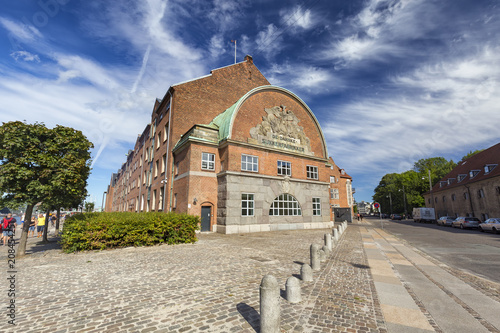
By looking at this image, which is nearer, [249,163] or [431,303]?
[431,303]

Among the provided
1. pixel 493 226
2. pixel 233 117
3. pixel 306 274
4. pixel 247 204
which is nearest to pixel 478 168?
pixel 493 226

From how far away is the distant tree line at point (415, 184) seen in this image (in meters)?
67.9

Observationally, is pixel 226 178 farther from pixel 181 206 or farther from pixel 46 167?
pixel 46 167

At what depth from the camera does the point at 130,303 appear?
16.1 ft

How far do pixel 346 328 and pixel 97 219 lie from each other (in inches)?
472

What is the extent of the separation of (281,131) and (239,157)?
22.4ft

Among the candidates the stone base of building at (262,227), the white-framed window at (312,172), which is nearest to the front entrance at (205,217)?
the stone base of building at (262,227)

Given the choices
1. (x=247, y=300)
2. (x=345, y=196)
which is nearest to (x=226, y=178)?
(x=247, y=300)

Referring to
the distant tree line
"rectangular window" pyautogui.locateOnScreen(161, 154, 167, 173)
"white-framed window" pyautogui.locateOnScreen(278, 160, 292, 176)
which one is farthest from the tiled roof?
"rectangular window" pyautogui.locateOnScreen(161, 154, 167, 173)

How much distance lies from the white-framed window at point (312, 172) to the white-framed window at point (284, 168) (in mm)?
3127

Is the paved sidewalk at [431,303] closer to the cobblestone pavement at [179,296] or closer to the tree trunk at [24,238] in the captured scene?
Answer: the cobblestone pavement at [179,296]

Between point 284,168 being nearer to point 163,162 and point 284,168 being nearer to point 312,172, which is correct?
point 312,172

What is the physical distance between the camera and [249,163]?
2184 cm

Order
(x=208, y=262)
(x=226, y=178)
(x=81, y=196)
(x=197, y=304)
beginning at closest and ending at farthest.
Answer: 1. (x=197, y=304)
2. (x=208, y=262)
3. (x=81, y=196)
4. (x=226, y=178)
